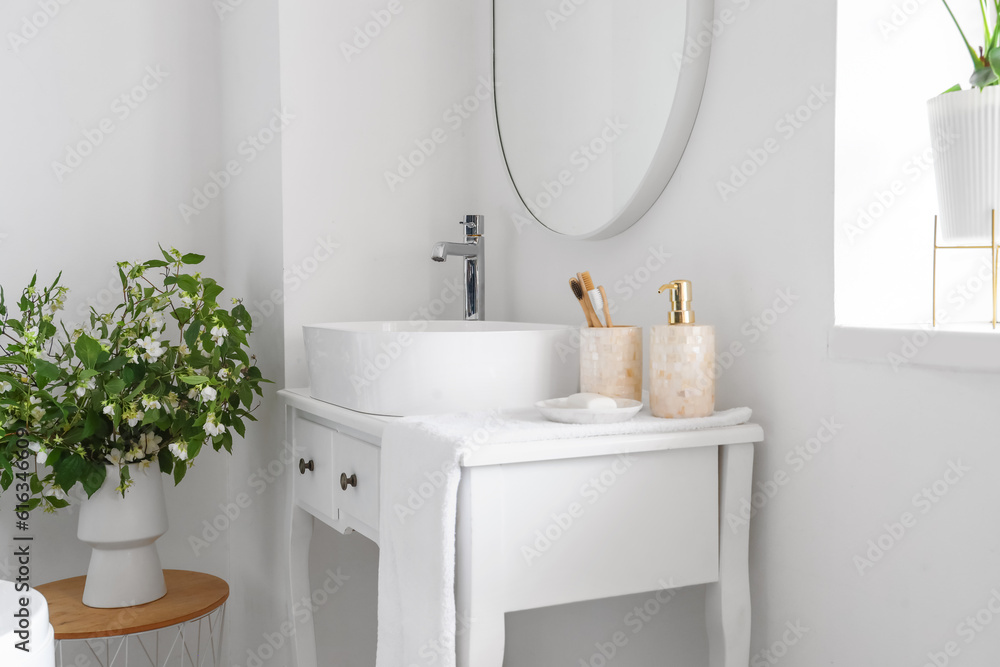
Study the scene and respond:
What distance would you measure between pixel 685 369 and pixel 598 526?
8.4 inches

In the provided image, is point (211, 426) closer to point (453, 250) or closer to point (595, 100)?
point (453, 250)

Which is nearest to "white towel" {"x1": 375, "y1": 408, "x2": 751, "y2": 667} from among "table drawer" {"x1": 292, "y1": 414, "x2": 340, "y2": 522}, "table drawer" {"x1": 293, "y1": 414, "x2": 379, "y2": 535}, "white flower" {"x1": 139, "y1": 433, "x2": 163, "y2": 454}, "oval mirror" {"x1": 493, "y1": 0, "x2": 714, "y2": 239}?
"table drawer" {"x1": 293, "y1": 414, "x2": 379, "y2": 535}

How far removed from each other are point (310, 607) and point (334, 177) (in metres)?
0.79

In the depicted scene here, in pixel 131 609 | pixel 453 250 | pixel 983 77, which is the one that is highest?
pixel 983 77

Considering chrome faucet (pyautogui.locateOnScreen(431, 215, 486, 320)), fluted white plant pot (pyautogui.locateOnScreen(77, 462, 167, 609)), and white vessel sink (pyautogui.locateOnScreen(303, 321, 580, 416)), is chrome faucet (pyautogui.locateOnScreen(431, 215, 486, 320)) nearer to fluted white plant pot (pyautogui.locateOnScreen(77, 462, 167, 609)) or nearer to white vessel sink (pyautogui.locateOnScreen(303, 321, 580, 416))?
white vessel sink (pyautogui.locateOnScreen(303, 321, 580, 416))

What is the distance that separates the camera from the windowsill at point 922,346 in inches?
31.4

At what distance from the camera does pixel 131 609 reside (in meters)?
1.43

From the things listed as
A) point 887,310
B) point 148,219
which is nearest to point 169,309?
point 148,219

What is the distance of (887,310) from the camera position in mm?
973

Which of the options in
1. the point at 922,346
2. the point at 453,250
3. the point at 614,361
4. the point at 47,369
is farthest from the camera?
the point at 453,250

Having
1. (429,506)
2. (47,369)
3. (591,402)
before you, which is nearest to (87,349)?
(47,369)

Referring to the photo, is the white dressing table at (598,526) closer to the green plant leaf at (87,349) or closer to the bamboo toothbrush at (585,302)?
the bamboo toothbrush at (585,302)

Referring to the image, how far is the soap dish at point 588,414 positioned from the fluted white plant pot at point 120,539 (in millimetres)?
848

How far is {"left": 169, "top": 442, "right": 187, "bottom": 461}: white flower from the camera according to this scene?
1.38 meters
